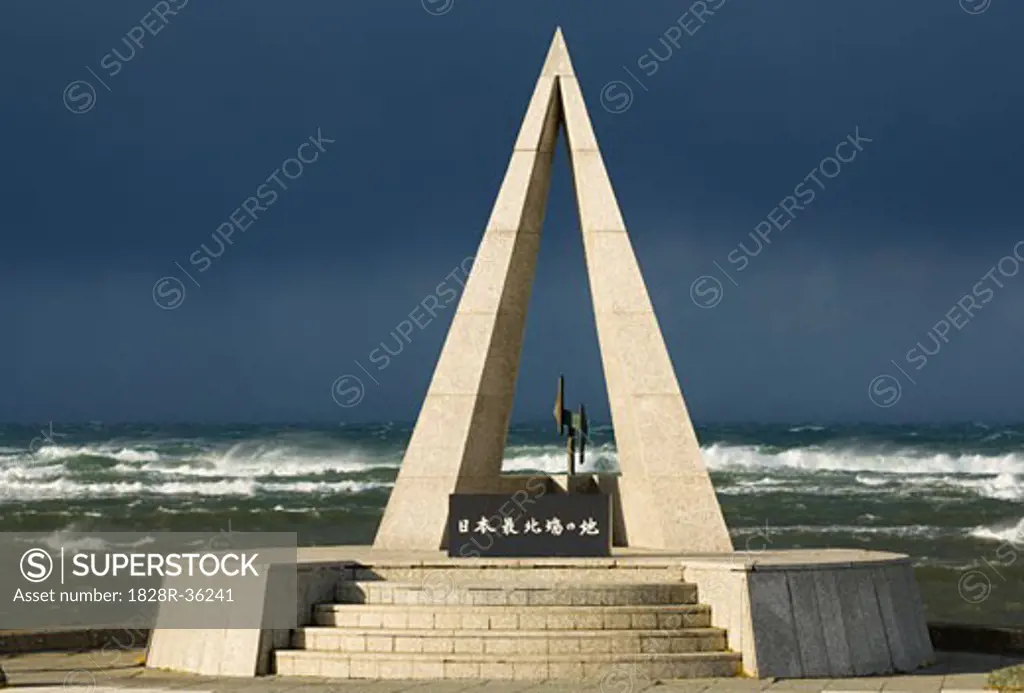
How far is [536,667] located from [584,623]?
90 cm

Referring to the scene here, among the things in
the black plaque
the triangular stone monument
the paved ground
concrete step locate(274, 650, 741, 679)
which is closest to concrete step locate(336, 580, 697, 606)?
concrete step locate(274, 650, 741, 679)

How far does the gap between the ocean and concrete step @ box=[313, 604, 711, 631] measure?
7344mm

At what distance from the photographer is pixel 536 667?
59.1 feet

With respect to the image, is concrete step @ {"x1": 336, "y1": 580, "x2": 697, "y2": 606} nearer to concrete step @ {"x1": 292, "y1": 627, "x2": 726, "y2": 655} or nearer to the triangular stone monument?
concrete step @ {"x1": 292, "y1": 627, "x2": 726, "y2": 655}

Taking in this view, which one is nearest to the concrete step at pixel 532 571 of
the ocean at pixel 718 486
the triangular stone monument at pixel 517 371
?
the triangular stone monument at pixel 517 371

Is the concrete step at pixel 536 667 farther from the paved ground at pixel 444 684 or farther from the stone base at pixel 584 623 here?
the paved ground at pixel 444 684

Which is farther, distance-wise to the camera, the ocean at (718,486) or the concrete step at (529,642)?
the ocean at (718,486)

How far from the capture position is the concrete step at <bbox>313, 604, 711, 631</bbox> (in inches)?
736

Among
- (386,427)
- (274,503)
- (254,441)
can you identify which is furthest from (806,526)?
(386,427)

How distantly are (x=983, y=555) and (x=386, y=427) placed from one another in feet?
248

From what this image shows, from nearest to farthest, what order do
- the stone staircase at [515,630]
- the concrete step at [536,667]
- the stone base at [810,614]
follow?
the concrete step at [536,667] < the stone staircase at [515,630] < the stone base at [810,614]

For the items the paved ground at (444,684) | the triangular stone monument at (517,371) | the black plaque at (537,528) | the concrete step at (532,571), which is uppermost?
the triangular stone monument at (517,371)

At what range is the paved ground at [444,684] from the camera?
57.1 feet

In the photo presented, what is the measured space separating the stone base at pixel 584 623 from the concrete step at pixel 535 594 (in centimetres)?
1
